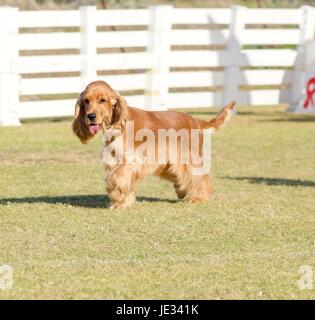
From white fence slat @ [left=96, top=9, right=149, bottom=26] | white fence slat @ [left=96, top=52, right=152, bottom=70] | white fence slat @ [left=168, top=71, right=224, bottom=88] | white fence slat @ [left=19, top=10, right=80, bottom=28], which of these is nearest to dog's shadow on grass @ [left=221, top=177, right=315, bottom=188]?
white fence slat @ [left=96, top=52, right=152, bottom=70]

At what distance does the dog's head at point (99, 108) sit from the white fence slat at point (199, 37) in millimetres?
7681

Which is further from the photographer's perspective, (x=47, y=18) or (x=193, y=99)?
(x=193, y=99)

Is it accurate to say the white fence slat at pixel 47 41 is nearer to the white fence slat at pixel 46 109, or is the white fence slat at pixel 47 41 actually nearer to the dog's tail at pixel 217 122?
the white fence slat at pixel 46 109

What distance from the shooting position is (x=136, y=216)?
8.15 metres

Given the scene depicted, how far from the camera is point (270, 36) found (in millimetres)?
16875

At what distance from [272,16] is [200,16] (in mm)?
1463

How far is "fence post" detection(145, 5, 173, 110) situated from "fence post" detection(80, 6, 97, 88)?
1.10 meters

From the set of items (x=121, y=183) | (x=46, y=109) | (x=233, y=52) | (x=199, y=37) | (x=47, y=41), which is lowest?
(x=121, y=183)

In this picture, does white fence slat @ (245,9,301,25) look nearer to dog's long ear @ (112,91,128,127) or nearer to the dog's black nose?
dog's long ear @ (112,91,128,127)

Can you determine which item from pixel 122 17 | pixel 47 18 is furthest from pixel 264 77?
pixel 47 18

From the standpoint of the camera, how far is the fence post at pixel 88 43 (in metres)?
14.9

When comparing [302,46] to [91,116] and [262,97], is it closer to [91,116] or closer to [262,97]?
[262,97]

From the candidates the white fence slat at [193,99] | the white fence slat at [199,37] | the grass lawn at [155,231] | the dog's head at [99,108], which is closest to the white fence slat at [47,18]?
the white fence slat at [199,37]
